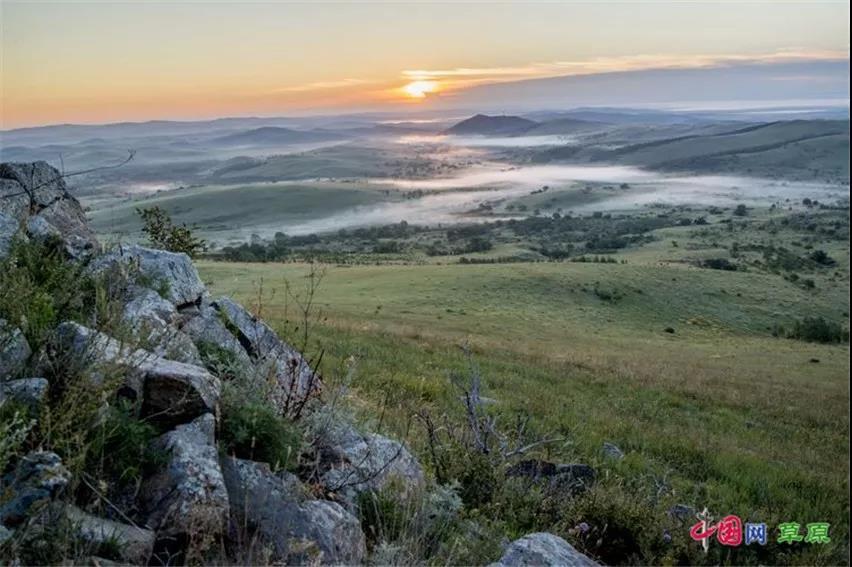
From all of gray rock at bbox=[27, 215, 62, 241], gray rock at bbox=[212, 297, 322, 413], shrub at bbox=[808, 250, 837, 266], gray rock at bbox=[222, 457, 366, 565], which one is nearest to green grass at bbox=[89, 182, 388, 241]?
shrub at bbox=[808, 250, 837, 266]

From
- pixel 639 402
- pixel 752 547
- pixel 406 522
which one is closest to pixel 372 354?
pixel 639 402

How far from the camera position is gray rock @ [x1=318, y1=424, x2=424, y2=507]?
4.33 m

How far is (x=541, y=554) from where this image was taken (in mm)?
3990

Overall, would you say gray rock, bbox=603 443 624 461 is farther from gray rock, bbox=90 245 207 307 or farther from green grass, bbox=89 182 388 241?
green grass, bbox=89 182 388 241

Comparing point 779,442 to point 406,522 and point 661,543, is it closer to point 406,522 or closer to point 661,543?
point 661,543

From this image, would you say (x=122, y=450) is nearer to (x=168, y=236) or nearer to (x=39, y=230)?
(x=39, y=230)

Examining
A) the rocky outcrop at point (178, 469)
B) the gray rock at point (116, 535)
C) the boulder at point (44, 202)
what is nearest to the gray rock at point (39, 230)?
the boulder at point (44, 202)

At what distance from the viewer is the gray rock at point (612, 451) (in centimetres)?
842

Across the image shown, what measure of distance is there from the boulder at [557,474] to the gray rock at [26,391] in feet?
12.4

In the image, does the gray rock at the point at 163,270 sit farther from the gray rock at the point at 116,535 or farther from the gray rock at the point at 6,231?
the gray rock at the point at 116,535

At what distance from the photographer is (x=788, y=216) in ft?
372

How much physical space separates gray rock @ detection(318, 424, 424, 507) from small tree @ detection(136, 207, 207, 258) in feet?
21.2

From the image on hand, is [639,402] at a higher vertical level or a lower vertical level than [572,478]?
lower

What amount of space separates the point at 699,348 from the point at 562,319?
7.21 meters
